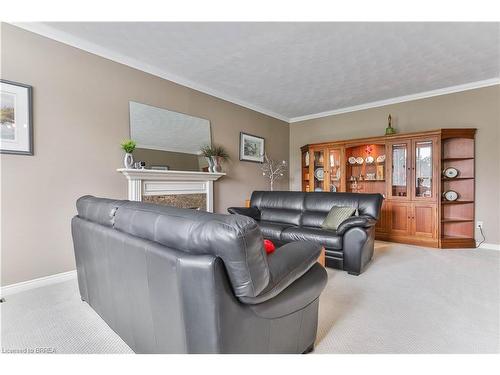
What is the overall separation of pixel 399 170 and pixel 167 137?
150 inches

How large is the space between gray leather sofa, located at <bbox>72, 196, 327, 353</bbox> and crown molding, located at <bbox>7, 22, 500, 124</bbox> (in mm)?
2166

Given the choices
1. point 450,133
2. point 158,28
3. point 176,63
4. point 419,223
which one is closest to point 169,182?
point 176,63

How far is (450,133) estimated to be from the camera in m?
3.89

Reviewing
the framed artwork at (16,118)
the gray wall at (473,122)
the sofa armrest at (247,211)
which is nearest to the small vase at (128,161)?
the framed artwork at (16,118)

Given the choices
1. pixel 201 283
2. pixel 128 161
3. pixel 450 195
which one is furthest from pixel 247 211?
pixel 450 195

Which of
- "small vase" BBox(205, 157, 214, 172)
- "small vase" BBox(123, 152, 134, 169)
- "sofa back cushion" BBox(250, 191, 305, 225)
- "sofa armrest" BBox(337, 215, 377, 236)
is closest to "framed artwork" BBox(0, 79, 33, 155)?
"small vase" BBox(123, 152, 134, 169)

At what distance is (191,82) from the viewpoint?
→ 384 cm

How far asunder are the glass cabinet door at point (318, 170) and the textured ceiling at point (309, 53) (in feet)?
4.27

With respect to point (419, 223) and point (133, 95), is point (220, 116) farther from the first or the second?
point (419, 223)

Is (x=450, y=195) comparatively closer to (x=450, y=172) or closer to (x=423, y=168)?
(x=450, y=172)

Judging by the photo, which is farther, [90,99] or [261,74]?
[261,74]

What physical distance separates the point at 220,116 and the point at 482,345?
408 cm

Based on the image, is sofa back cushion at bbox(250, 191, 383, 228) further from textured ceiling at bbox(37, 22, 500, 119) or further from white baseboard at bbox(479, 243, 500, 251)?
white baseboard at bbox(479, 243, 500, 251)

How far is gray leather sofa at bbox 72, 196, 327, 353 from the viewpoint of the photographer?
961 millimetres
